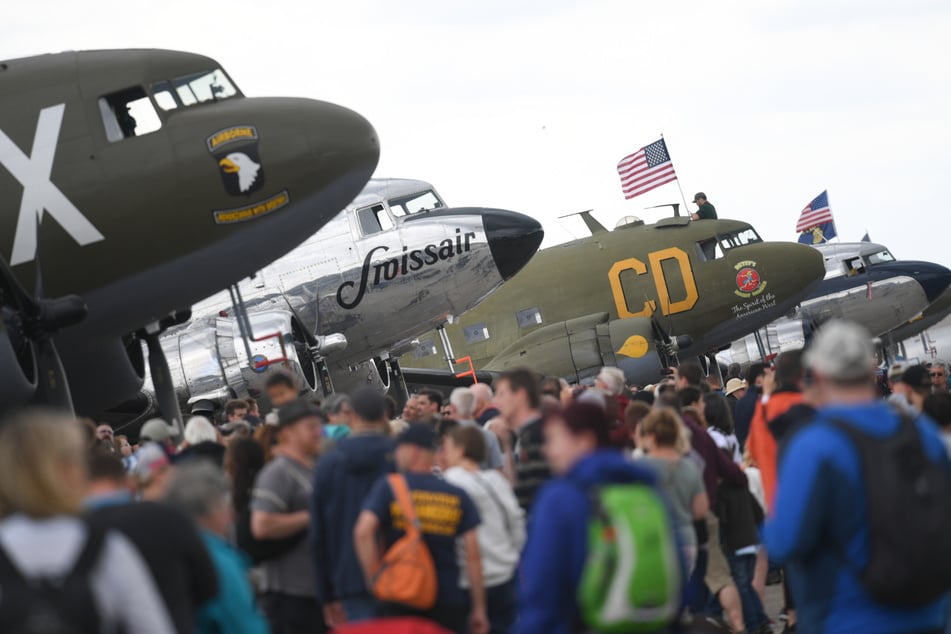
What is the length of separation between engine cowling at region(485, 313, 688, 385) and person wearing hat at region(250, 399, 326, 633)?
18744 millimetres

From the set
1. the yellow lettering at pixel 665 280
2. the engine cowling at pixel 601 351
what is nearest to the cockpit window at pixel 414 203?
the engine cowling at pixel 601 351

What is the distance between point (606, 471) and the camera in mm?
4305

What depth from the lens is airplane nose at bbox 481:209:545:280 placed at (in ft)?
71.7

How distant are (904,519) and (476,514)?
2.43 metres

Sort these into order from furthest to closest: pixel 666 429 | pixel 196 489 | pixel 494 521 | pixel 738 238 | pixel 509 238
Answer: pixel 738 238 < pixel 509 238 < pixel 666 429 < pixel 494 521 < pixel 196 489

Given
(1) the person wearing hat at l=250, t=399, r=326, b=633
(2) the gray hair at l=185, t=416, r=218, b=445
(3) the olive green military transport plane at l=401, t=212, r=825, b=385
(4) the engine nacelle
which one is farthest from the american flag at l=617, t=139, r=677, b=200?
(1) the person wearing hat at l=250, t=399, r=326, b=633

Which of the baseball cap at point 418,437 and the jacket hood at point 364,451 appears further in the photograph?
the jacket hood at point 364,451

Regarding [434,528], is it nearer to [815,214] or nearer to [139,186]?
Result: [139,186]

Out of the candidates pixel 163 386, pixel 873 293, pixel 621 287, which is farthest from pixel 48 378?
pixel 873 293

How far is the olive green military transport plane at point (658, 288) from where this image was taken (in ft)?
97.6

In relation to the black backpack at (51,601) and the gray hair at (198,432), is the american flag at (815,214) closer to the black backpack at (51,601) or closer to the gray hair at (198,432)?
the gray hair at (198,432)

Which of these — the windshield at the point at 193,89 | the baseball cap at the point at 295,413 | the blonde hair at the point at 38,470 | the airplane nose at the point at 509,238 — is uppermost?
the windshield at the point at 193,89

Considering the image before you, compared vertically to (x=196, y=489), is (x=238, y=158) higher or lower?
higher

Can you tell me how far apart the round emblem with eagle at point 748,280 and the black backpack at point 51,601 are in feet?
90.2
